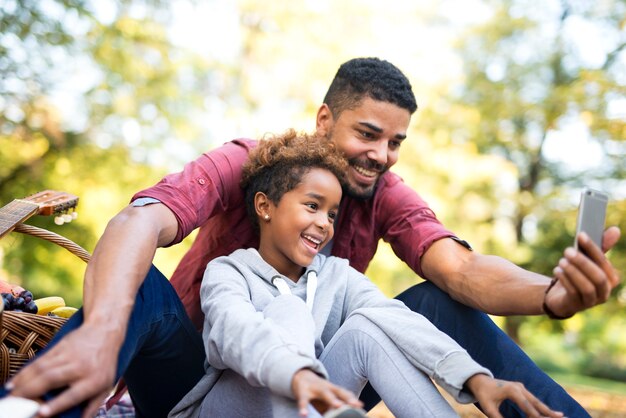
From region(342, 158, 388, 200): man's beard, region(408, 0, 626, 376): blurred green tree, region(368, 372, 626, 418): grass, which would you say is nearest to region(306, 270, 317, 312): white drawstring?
region(342, 158, 388, 200): man's beard

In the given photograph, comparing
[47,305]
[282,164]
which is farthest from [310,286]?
[47,305]

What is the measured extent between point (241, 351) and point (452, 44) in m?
9.78

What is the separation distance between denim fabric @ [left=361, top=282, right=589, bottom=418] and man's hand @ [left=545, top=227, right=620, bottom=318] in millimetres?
454

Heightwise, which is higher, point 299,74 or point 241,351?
point 299,74

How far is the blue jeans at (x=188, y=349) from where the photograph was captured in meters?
1.92

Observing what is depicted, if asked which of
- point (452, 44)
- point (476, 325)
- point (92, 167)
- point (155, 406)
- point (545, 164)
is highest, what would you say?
point (452, 44)

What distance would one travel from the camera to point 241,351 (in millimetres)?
1606

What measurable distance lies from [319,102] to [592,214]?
7898 mm

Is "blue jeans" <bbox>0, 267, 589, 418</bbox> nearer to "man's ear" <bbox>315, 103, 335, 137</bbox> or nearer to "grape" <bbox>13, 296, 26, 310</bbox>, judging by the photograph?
"grape" <bbox>13, 296, 26, 310</bbox>

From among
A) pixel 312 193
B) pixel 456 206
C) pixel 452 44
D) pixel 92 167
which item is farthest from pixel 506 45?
pixel 312 193

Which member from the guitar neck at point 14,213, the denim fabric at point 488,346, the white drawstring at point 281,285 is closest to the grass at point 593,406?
the denim fabric at point 488,346

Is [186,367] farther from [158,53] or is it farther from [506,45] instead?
[506,45]

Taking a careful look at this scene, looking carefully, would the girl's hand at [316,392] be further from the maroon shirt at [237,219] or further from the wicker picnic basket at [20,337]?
the wicker picnic basket at [20,337]

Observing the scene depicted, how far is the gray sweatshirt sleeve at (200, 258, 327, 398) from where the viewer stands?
150 centimetres
